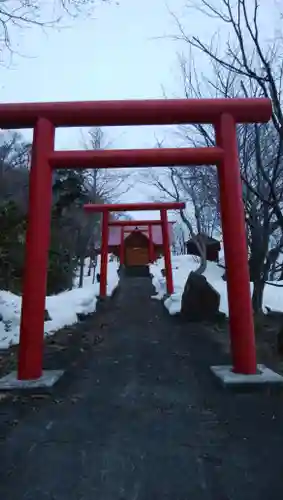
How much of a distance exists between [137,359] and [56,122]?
3370 mm

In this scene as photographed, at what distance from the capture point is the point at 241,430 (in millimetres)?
3654

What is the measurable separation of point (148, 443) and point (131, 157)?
11.2 ft

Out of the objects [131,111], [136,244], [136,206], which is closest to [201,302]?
[136,206]

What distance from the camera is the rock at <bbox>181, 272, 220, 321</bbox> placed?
10.7 m

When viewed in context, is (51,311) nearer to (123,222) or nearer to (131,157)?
(131,157)

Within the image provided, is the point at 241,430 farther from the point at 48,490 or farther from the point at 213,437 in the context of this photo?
the point at 48,490

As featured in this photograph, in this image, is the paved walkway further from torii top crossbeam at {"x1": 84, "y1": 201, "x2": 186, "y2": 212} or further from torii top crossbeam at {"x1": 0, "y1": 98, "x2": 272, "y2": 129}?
torii top crossbeam at {"x1": 84, "y1": 201, "x2": 186, "y2": 212}

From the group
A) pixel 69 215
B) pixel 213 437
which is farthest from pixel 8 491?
pixel 69 215

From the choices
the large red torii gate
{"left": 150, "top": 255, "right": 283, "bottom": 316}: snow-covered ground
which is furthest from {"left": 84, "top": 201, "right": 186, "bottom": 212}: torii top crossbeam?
the large red torii gate

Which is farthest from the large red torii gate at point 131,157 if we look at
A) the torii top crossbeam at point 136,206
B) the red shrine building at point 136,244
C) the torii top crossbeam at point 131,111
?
the red shrine building at point 136,244

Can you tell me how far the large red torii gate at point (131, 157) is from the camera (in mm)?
5254

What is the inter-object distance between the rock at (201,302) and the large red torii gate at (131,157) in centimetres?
530

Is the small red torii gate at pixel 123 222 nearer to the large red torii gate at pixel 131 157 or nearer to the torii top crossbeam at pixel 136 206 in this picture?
the torii top crossbeam at pixel 136 206

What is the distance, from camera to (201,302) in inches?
424
